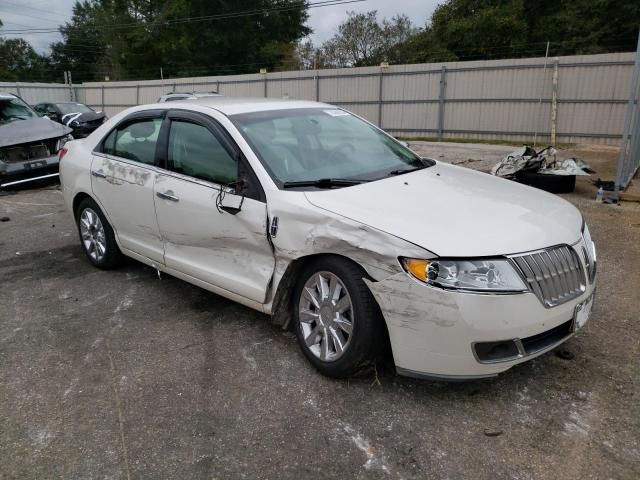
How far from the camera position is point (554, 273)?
109 inches

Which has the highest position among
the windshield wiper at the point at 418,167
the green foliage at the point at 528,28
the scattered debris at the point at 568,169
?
the green foliage at the point at 528,28

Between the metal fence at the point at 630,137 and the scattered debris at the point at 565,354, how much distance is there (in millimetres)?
5304

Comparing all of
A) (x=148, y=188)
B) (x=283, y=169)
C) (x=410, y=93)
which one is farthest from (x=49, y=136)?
(x=410, y=93)

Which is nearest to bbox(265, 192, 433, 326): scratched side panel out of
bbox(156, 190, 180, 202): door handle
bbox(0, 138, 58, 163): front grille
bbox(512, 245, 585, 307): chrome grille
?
bbox(512, 245, 585, 307): chrome grille

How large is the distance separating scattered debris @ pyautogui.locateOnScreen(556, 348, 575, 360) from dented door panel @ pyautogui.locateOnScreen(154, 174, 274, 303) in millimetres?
1895

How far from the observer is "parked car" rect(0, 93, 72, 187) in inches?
359

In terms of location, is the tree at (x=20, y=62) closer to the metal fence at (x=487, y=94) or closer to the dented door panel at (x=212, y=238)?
the metal fence at (x=487, y=94)

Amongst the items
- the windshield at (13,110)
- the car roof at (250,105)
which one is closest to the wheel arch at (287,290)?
the car roof at (250,105)

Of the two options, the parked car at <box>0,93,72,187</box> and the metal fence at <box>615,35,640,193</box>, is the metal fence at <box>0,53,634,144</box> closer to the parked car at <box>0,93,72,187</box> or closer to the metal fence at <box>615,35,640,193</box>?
the metal fence at <box>615,35,640,193</box>

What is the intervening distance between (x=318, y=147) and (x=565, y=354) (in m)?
2.14

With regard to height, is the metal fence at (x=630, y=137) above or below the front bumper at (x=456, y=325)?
above

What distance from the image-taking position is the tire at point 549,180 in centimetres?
824

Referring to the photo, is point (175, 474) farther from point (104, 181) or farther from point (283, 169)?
point (104, 181)

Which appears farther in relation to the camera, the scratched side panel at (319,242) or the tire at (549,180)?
the tire at (549,180)
